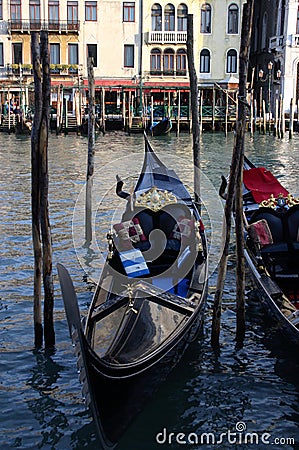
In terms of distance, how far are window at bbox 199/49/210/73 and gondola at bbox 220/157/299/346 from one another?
15151 millimetres

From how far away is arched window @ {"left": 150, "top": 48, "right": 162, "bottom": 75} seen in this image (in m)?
18.3

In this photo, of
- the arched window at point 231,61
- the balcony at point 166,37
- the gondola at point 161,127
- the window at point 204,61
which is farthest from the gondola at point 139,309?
the arched window at point 231,61

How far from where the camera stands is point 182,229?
355cm

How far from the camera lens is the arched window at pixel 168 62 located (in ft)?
59.8

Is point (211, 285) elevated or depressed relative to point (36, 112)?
depressed

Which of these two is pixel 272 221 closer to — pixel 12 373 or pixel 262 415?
pixel 262 415

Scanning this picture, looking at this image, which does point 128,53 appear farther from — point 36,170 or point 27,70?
point 36,170

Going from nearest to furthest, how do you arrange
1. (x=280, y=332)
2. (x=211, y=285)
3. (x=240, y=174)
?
(x=240, y=174) < (x=280, y=332) < (x=211, y=285)

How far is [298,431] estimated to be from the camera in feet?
7.91

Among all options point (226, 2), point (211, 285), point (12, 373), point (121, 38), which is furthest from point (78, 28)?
point (12, 373)

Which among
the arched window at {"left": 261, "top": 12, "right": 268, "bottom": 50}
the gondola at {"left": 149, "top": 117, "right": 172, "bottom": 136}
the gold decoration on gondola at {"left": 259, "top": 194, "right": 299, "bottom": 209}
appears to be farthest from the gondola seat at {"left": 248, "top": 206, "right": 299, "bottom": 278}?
the arched window at {"left": 261, "top": 12, "right": 268, "bottom": 50}

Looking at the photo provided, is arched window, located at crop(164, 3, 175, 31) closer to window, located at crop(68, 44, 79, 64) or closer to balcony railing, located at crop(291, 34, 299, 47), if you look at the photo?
window, located at crop(68, 44, 79, 64)

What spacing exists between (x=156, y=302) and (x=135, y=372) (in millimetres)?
466

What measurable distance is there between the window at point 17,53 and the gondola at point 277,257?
51.2 feet
